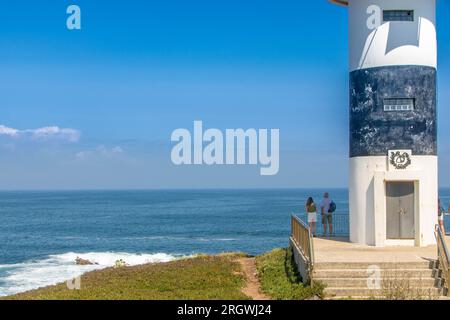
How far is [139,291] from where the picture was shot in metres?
16.6

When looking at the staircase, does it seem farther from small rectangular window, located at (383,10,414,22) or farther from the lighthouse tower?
small rectangular window, located at (383,10,414,22)

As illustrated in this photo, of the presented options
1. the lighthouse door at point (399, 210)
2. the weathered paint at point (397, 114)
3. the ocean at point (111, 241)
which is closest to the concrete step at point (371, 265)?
the lighthouse door at point (399, 210)

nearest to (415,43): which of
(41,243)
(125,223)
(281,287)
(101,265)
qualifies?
(281,287)

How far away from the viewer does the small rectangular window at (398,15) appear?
19.2m

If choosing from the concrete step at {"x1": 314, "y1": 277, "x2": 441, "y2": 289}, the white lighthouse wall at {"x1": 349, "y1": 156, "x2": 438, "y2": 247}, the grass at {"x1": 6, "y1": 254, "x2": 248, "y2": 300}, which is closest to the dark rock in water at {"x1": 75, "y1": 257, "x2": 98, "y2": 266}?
the grass at {"x1": 6, "y1": 254, "x2": 248, "y2": 300}

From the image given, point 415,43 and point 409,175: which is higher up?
point 415,43

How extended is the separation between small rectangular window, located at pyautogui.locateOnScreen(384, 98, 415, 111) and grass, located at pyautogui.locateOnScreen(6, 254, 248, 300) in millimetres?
7467

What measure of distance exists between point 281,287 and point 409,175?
6072 millimetres

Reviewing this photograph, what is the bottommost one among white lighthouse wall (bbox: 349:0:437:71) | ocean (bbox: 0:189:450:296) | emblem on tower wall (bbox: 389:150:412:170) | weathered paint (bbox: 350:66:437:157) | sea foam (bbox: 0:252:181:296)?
ocean (bbox: 0:189:450:296)

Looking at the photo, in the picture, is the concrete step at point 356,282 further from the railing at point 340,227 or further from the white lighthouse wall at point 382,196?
the railing at point 340,227

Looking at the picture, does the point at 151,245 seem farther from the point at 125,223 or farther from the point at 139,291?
the point at 139,291

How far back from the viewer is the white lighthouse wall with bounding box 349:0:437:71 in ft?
62.7

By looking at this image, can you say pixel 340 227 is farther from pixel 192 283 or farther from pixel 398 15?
pixel 192 283

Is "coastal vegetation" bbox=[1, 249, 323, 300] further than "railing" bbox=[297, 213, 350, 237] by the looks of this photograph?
No
